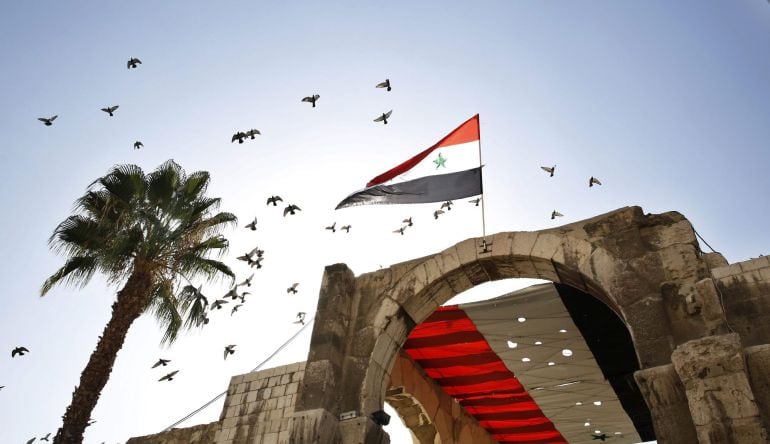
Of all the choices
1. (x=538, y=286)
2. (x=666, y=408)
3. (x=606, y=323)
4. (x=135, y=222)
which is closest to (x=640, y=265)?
(x=666, y=408)

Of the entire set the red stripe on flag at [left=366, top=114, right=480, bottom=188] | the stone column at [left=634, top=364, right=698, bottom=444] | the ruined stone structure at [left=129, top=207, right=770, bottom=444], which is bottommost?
the stone column at [left=634, top=364, right=698, bottom=444]

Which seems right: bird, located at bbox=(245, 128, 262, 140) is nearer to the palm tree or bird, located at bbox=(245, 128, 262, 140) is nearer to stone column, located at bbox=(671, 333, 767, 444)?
the palm tree

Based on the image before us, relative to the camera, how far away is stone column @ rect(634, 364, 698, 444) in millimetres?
4648

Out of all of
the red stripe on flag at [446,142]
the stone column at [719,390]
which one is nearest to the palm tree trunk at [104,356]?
the red stripe on flag at [446,142]

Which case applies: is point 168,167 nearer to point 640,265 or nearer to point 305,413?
point 305,413

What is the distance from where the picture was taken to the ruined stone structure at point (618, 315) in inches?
180

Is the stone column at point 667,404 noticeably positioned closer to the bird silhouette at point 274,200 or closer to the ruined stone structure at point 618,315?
the ruined stone structure at point 618,315

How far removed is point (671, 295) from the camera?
5.34 metres

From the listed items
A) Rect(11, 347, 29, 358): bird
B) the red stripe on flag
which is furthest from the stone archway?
Rect(11, 347, 29, 358): bird

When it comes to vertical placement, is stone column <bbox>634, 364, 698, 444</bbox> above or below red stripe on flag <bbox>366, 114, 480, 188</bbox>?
below

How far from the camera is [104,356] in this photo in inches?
354

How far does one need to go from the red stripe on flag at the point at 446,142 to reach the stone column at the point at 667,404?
405 cm

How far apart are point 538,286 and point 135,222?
6940 millimetres

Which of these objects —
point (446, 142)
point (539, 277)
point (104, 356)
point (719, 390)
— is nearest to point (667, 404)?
point (719, 390)
